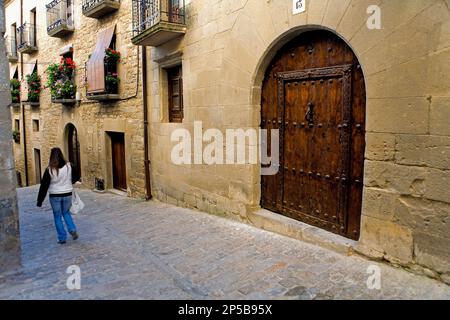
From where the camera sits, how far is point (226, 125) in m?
5.38

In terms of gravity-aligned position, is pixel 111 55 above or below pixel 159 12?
below

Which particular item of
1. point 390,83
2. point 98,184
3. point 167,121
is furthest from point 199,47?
point 98,184

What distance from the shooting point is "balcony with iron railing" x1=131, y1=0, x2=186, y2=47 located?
6098 mm

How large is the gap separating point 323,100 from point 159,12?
143 inches

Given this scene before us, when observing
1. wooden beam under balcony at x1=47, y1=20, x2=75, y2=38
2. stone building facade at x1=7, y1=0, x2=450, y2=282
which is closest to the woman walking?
stone building facade at x1=7, y1=0, x2=450, y2=282

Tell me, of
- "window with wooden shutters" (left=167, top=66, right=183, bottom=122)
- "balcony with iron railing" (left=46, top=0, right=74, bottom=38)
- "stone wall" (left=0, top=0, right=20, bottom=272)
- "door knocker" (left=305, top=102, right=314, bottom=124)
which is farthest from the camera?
"balcony with iron railing" (left=46, top=0, right=74, bottom=38)

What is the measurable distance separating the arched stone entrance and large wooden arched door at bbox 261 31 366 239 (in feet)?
29.4

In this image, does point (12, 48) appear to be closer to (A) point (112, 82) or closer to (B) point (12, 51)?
(B) point (12, 51)

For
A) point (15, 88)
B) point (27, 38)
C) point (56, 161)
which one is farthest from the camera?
point (15, 88)

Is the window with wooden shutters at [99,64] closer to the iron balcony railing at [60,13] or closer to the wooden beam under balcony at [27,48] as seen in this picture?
the iron balcony railing at [60,13]

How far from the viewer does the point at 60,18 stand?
11.5 meters

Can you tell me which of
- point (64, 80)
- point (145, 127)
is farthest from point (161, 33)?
point (64, 80)

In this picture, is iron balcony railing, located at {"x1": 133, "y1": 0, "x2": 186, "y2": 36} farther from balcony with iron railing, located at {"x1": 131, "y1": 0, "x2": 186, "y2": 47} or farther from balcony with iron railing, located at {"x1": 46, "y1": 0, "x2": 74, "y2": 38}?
balcony with iron railing, located at {"x1": 46, "y1": 0, "x2": 74, "y2": 38}

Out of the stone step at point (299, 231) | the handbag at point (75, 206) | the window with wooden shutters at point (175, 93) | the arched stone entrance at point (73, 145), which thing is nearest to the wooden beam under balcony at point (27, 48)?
the arched stone entrance at point (73, 145)
